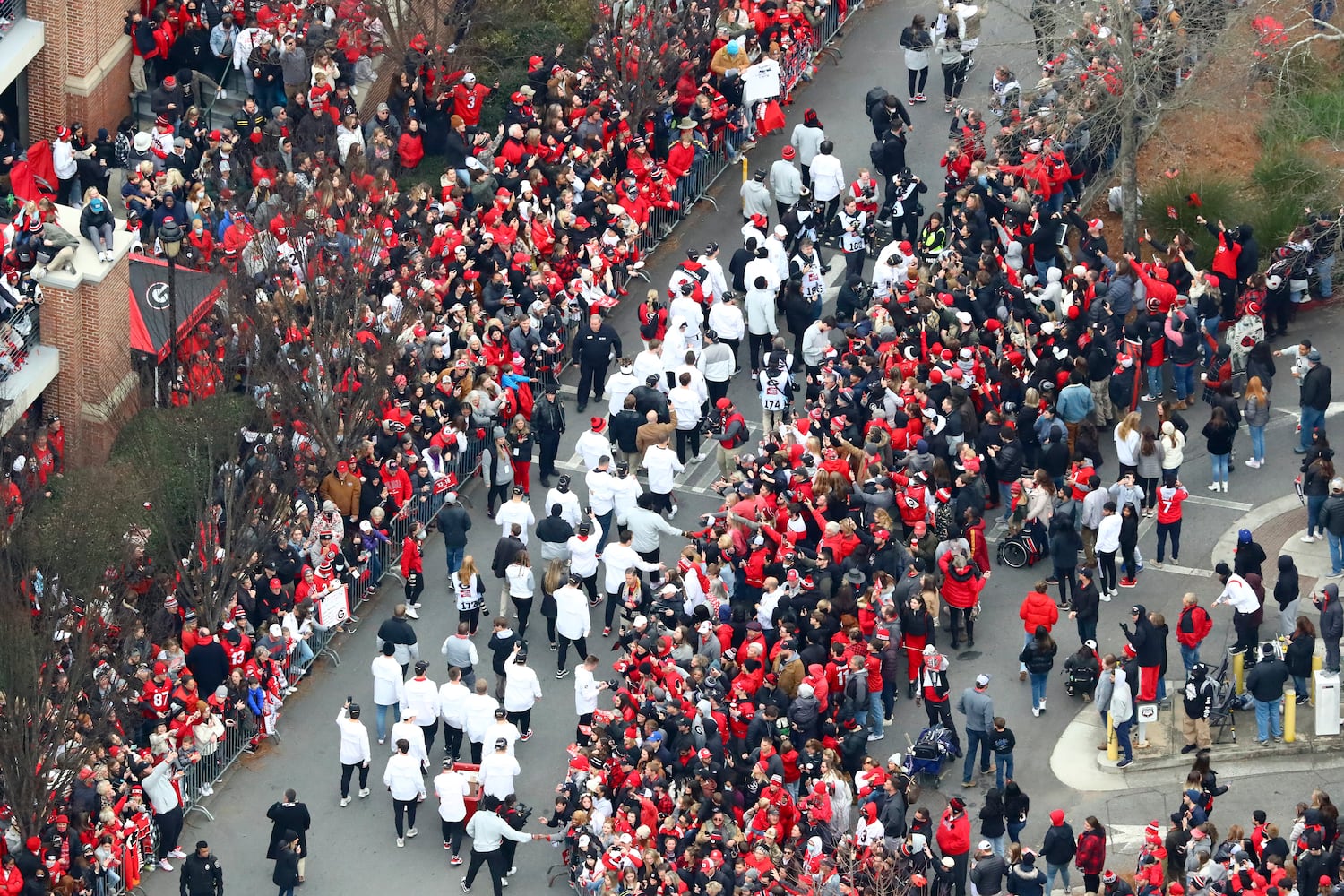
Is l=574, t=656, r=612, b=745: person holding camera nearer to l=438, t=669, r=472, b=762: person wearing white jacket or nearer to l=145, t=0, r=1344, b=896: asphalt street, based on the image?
l=145, t=0, r=1344, b=896: asphalt street

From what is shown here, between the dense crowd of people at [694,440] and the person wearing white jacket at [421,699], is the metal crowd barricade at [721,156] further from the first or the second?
the person wearing white jacket at [421,699]

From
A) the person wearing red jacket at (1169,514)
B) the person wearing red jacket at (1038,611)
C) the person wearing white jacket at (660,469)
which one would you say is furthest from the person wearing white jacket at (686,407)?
the person wearing red jacket at (1169,514)

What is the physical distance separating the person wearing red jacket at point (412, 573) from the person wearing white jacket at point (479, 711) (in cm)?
336

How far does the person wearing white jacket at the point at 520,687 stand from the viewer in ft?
109

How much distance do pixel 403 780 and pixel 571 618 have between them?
129 inches

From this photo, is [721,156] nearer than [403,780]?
No

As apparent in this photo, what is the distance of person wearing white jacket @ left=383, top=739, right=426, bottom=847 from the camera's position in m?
32.2

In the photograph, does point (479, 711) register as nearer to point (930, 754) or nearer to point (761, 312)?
point (930, 754)

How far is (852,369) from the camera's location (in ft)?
121

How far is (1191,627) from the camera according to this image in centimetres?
3309

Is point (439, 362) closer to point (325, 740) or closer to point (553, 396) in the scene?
point (553, 396)

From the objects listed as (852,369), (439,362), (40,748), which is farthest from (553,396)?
(40,748)

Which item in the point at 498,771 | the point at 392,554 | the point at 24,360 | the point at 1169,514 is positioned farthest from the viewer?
the point at 24,360

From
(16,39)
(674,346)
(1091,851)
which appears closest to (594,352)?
(674,346)
